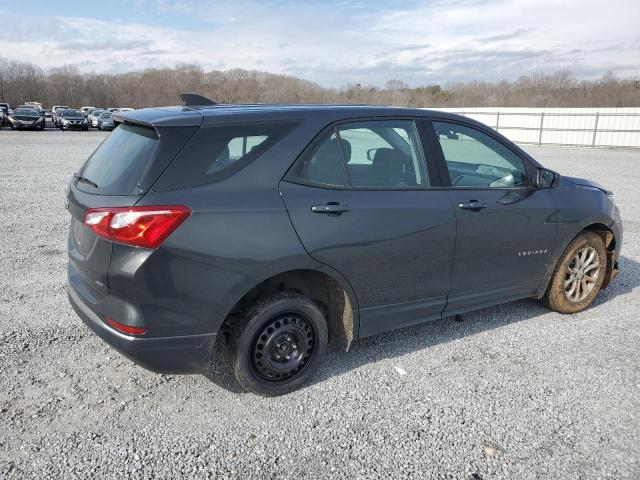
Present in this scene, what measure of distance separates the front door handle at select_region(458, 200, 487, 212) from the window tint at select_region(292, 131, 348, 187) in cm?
99

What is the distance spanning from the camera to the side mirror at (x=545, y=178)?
167 inches

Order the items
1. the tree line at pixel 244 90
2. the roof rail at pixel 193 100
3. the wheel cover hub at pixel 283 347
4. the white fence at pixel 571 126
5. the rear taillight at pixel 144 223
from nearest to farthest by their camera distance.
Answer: the rear taillight at pixel 144 223 < the wheel cover hub at pixel 283 347 < the roof rail at pixel 193 100 < the white fence at pixel 571 126 < the tree line at pixel 244 90

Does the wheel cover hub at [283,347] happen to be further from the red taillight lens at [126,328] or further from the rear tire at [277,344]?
the red taillight lens at [126,328]

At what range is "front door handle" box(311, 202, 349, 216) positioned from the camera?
3.14 metres

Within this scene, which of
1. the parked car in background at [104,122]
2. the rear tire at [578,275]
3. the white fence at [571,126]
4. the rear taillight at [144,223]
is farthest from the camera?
the parked car in background at [104,122]

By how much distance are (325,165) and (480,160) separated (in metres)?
1.59

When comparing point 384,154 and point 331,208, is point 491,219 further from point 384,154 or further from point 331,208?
point 331,208

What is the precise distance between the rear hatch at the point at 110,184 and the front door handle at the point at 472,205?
1996 mm

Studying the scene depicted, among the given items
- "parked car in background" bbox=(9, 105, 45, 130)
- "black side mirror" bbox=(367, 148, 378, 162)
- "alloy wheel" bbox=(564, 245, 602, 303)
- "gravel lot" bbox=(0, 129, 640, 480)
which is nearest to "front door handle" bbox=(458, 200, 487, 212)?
"black side mirror" bbox=(367, 148, 378, 162)

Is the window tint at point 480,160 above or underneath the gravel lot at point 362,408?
above

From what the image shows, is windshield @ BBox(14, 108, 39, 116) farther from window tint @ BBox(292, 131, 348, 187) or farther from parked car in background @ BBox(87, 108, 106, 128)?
window tint @ BBox(292, 131, 348, 187)

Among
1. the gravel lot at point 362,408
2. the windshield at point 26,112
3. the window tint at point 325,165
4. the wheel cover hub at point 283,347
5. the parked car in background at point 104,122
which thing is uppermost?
the windshield at point 26,112

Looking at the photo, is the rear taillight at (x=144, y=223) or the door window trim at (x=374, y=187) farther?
the door window trim at (x=374, y=187)

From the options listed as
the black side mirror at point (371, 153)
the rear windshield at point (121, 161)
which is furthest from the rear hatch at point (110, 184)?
the black side mirror at point (371, 153)
